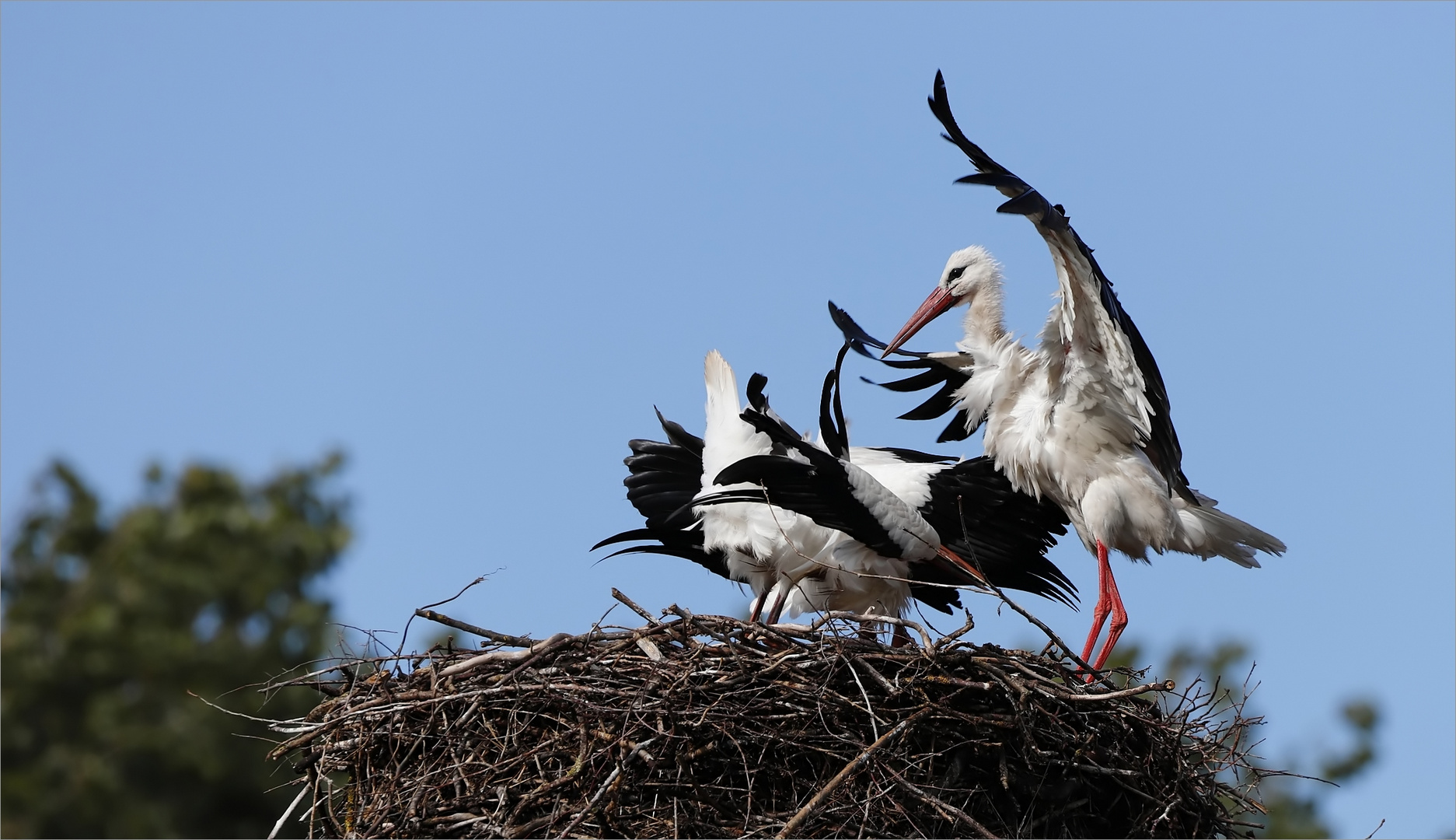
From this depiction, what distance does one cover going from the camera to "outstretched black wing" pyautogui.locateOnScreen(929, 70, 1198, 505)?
5383 millimetres

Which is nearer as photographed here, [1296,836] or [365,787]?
[365,787]

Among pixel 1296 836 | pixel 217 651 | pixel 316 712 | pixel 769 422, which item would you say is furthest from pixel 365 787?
pixel 217 651

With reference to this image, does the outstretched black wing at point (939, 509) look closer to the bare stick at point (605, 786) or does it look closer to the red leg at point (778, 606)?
the red leg at point (778, 606)

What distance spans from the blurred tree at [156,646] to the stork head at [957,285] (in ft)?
28.8

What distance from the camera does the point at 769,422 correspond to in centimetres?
609

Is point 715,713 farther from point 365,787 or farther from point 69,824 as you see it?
point 69,824

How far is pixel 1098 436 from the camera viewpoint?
6.23 m

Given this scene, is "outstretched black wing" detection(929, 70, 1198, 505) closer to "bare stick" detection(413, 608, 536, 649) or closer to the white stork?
the white stork

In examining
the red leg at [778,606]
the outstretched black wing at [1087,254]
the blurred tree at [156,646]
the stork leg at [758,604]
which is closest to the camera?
the outstretched black wing at [1087,254]

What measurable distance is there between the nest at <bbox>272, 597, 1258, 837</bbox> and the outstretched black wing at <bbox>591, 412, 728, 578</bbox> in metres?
1.79

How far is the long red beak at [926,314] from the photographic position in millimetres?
7160

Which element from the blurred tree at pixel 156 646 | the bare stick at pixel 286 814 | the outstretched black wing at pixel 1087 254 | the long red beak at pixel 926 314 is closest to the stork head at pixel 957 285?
the long red beak at pixel 926 314

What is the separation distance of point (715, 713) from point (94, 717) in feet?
42.0

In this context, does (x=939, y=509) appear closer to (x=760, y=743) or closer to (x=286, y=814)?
(x=760, y=743)
